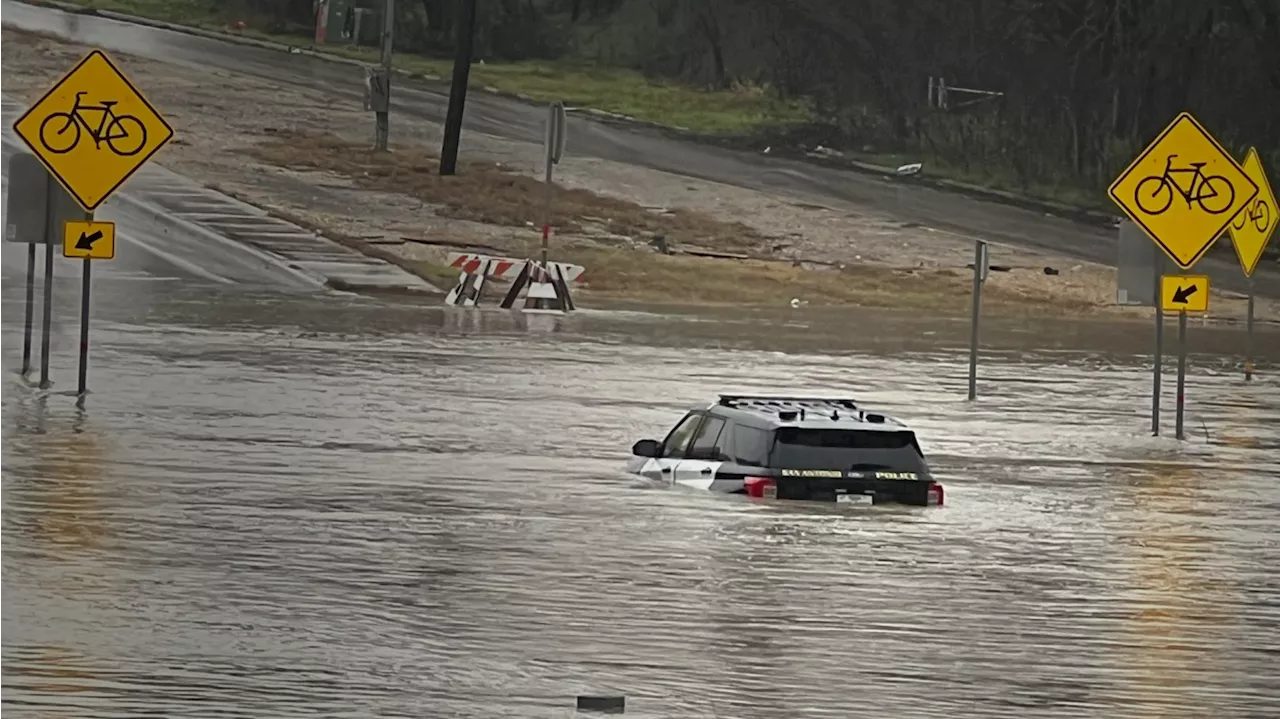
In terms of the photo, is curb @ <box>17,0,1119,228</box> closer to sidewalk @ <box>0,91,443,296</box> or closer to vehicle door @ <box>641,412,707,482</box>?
sidewalk @ <box>0,91,443,296</box>

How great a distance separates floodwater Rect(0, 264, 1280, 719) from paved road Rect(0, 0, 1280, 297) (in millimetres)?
23225

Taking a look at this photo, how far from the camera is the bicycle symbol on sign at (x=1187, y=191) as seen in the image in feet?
90.0

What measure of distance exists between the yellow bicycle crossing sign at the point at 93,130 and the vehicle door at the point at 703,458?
7.17 m

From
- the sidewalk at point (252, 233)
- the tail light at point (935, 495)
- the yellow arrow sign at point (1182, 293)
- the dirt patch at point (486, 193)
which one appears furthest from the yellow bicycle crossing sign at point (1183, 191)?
the dirt patch at point (486, 193)

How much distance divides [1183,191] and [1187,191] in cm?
4

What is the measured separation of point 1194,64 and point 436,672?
5240cm

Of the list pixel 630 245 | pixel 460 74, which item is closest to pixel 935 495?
pixel 630 245

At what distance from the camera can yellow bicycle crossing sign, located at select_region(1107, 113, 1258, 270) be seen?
89.8 feet

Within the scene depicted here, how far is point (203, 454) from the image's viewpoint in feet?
74.0

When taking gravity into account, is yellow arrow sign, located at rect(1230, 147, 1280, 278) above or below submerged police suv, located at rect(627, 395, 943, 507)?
above

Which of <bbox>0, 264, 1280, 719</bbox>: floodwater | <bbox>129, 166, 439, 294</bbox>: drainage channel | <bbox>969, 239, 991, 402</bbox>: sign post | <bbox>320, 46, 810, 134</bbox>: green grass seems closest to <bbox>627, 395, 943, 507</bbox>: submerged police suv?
<bbox>0, 264, 1280, 719</bbox>: floodwater

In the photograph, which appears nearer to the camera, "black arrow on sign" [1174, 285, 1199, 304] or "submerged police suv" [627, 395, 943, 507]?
"submerged police suv" [627, 395, 943, 507]

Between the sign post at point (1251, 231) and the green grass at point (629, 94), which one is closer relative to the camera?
the sign post at point (1251, 231)

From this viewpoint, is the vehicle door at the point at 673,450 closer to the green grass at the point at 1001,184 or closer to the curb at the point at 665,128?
the curb at the point at 665,128
